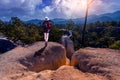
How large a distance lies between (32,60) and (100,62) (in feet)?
16.2

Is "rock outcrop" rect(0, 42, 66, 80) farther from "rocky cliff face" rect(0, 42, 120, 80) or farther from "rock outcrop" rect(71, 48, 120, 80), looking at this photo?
"rock outcrop" rect(71, 48, 120, 80)

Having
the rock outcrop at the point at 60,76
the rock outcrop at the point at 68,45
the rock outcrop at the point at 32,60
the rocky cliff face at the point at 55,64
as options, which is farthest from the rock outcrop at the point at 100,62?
the rock outcrop at the point at 68,45

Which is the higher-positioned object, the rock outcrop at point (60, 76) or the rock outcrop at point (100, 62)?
the rock outcrop at point (100, 62)

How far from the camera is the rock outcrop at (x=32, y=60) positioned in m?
17.0

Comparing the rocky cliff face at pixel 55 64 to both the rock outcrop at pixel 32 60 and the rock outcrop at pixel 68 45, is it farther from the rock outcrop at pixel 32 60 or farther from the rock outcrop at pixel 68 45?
the rock outcrop at pixel 68 45

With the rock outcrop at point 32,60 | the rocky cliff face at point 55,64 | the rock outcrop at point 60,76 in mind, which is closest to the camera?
the rock outcrop at point 60,76

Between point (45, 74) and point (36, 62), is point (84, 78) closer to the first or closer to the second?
point (45, 74)

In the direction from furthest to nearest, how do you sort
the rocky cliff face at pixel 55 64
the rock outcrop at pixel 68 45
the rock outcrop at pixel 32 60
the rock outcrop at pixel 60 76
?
the rock outcrop at pixel 68 45
the rock outcrop at pixel 32 60
the rocky cliff face at pixel 55 64
the rock outcrop at pixel 60 76

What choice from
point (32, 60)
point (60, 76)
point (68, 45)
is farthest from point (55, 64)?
point (68, 45)

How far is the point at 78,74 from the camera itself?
15.2 meters

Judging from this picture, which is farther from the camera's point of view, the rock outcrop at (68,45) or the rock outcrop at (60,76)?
the rock outcrop at (68,45)

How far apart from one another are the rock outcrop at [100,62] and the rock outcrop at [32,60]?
1943 millimetres

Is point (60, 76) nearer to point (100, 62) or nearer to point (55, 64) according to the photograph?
point (100, 62)

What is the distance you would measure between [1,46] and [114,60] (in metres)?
26.0
